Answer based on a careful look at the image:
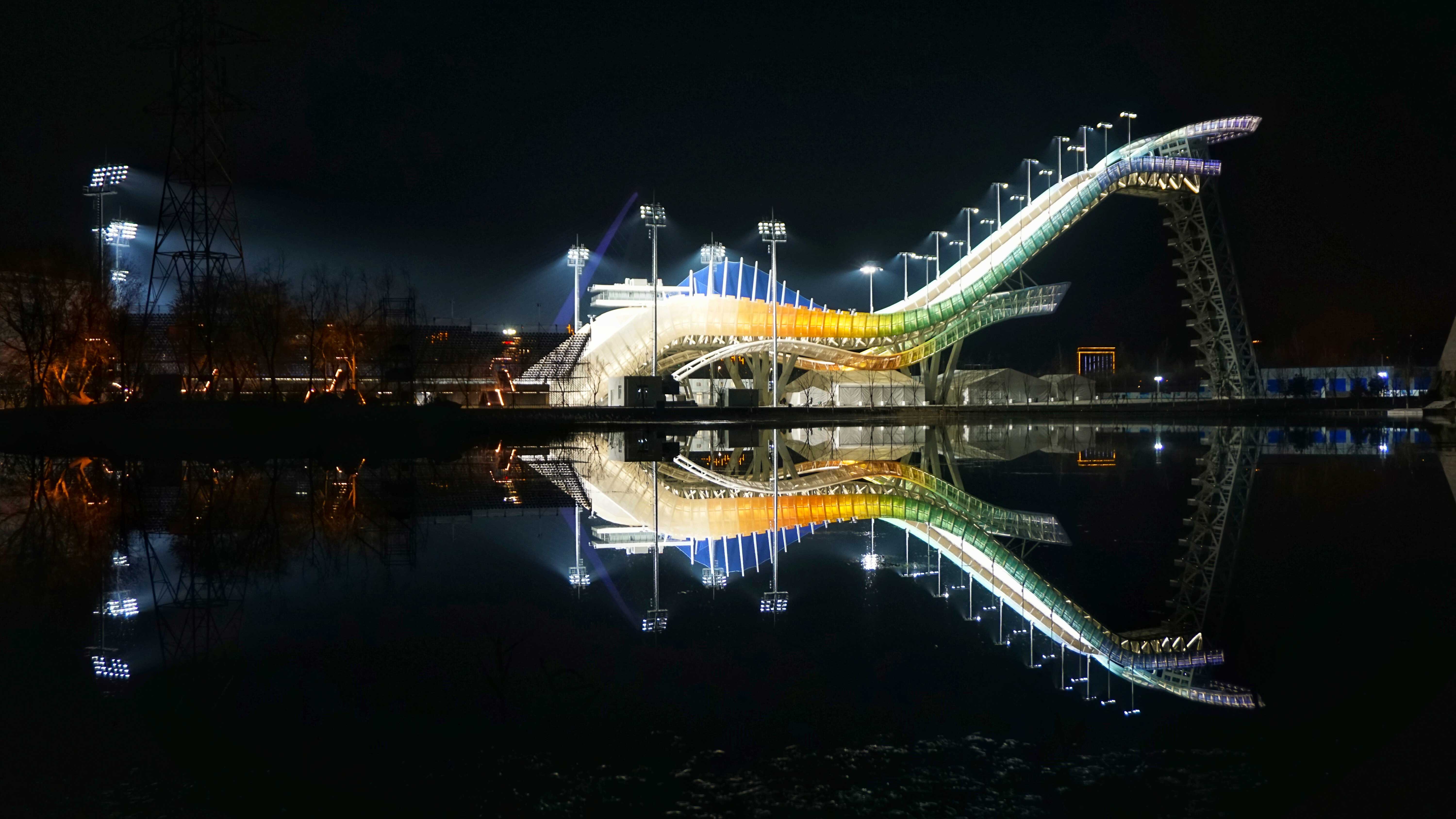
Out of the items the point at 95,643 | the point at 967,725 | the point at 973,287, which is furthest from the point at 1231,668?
the point at 973,287

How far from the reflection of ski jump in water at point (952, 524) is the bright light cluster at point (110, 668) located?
4.70m

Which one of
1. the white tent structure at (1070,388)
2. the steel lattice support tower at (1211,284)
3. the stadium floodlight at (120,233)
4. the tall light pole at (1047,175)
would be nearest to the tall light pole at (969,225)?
the tall light pole at (1047,175)

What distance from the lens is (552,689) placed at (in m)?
4.97

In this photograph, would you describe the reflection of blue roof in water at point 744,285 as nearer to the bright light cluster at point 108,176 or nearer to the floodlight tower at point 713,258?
the floodlight tower at point 713,258

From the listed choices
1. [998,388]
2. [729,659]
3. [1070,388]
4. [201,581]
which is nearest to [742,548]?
[729,659]

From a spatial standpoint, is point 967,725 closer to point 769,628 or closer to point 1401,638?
point 769,628

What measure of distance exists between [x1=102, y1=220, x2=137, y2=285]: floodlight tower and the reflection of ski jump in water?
4796 cm

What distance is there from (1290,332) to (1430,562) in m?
97.5

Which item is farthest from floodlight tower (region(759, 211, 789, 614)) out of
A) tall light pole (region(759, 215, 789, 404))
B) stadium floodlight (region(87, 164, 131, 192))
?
stadium floodlight (region(87, 164, 131, 192))

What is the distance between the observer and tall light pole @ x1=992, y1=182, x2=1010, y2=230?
4969cm

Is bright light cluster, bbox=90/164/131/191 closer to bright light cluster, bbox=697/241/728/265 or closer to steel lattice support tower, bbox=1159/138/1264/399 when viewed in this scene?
bright light cluster, bbox=697/241/728/265

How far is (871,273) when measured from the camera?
184 ft

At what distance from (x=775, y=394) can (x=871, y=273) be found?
11.2 meters

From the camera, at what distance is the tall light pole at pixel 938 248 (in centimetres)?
5453
